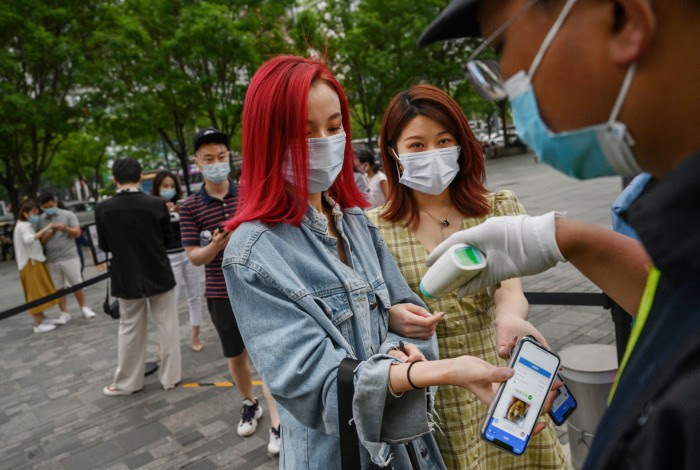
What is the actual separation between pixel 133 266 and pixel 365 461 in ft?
13.2

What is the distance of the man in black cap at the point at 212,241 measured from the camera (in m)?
3.90

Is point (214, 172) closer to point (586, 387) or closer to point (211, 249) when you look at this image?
point (211, 249)

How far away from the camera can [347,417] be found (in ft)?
4.59

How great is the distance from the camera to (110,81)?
551 inches

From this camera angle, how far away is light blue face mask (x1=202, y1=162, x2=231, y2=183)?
162 inches

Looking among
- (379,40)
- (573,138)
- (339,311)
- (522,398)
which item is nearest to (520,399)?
(522,398)

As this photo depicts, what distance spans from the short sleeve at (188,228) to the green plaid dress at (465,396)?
91.1 inches

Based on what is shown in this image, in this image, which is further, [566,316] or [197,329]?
[197,329]

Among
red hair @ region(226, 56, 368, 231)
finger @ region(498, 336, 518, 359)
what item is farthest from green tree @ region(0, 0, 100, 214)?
finger @ region(498, 336, 518, 359)

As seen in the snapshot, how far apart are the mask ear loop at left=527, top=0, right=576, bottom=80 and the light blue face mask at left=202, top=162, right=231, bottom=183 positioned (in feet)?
11.6

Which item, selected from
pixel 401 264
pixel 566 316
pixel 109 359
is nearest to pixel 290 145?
pixel 401 264

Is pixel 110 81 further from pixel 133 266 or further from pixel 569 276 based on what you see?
pixel 569 276

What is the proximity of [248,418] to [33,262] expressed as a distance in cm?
570

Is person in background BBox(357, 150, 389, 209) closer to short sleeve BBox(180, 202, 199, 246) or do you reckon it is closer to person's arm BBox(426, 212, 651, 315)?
short sleeve BBox(180, 202, 199, 246)
